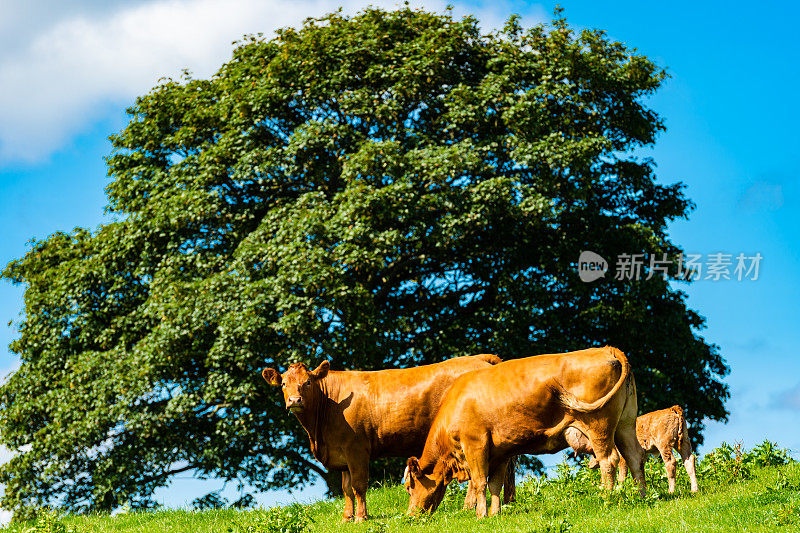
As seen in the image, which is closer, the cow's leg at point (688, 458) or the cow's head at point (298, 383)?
the cow's leg at point (688, 458)

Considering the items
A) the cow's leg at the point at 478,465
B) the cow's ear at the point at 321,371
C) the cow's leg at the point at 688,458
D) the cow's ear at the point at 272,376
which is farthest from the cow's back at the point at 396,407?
the cow's leg at the point at 688,458

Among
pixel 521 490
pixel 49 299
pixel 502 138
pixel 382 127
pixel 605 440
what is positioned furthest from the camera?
pixel 49 299

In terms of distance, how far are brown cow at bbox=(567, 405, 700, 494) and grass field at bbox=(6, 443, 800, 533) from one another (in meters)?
0.34

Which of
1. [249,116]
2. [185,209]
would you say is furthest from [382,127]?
[185,209]

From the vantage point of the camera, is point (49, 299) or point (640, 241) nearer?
point (640, 241)

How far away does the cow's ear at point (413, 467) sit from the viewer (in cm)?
1333

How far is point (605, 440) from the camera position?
12.4 m

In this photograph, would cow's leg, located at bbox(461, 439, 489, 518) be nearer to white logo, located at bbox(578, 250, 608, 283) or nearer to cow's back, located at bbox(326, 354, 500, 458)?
cow's back, located at bbox(326, 354, 500, 458)

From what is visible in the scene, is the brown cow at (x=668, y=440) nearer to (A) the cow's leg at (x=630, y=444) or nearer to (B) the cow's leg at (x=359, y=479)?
(A) the cow's leg at (x=630, y=444)

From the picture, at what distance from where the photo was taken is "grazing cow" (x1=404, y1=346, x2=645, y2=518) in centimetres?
1247

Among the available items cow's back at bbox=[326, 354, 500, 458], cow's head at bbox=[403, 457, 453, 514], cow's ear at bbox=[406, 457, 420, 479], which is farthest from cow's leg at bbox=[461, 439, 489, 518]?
cow's back at bbox=[326, 354, 500, 458]

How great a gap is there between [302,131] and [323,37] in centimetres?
299

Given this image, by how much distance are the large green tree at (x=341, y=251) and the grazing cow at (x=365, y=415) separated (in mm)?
5092

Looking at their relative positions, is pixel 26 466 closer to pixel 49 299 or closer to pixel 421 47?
pixel 49 299
